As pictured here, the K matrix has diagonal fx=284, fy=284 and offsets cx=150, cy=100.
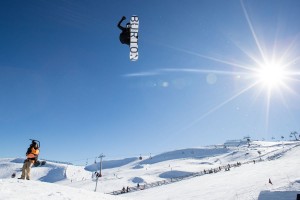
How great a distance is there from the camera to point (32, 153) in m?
11.9

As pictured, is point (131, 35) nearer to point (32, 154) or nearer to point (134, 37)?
point (134, 37)

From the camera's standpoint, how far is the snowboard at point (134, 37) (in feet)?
18.4

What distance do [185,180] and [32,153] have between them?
32708 mm

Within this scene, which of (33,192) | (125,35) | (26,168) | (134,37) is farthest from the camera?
(26,168)

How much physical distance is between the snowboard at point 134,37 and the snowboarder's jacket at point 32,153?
27.1 ft

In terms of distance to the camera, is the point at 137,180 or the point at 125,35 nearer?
the point at 125,35

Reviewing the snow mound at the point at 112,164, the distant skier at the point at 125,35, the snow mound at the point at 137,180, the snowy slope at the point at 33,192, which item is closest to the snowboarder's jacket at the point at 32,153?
the snowy slope at the point at 33,192

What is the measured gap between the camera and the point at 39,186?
427 inches

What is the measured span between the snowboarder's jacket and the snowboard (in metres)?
8.26

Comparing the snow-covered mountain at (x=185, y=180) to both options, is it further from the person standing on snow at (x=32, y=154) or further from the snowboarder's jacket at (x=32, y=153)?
the snowboarder's jacket at (x=32, y=153)

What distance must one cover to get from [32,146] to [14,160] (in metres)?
182

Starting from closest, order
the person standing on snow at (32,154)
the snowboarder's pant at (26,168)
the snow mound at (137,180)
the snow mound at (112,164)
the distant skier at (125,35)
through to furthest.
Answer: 1. the distant skier at (125,35)
2. the person standing on snow at (32,154)
3. the snowboarder's pant at (26,168)
4. the snow mound at (137,180)
5. the snow mound at (112,164)

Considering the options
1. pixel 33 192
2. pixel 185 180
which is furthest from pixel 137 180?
pixel 33 192

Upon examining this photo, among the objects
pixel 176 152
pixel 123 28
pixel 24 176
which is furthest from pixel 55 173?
pixel 123 28
